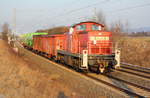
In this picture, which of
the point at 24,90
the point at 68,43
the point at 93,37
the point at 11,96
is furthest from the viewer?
the point at 68,43

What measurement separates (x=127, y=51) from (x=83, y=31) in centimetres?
1271

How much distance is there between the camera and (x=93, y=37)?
38.4ft

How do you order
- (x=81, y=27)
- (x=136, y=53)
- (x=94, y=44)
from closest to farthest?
1. (x=94, y=44)
2. (x=81, y=27)
3. (x=136, y=53)

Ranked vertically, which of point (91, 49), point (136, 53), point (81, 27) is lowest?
point (136, 53)

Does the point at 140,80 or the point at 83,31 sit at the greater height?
the point at 83,31

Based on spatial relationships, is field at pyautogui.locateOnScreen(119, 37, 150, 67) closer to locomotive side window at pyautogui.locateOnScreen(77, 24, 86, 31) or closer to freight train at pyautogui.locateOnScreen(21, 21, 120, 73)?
freight train at pyautogui.locateOnScreen(21, 21, 120, 73)

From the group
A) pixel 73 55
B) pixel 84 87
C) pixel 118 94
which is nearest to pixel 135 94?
pixel 118 94

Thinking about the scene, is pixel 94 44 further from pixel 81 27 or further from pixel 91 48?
pixel 81 27

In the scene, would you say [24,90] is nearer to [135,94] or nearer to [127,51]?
[135,94]

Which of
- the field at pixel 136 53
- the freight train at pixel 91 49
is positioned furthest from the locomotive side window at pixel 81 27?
the field at pixel 136 53

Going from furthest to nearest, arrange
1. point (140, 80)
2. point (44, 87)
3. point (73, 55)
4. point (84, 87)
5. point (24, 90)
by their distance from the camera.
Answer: point (73, 55), point (140, 80), point (84, 87), point (44, 87), point (24, 90)

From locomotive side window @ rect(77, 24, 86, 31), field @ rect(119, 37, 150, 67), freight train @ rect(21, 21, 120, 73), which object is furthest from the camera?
field @ rect(119, 37, 150, 67)

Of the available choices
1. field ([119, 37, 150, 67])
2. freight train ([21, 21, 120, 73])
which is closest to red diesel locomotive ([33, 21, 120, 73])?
freight train ([21, 21, 120, 73])

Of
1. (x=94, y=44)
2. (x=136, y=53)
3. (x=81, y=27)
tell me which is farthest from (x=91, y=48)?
(x=136, y=53)
